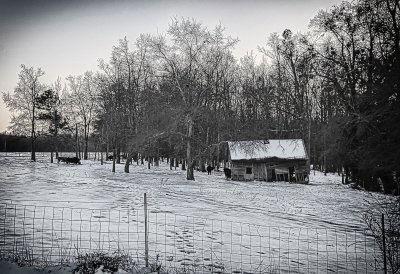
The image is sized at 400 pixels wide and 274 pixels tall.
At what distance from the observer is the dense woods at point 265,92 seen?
16781 mm

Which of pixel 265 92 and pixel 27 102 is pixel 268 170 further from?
pixel 27 102

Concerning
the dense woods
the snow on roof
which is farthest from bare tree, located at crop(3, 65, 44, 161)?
the snow on roof

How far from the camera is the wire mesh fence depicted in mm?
6574

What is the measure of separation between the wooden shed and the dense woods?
3.27 metres

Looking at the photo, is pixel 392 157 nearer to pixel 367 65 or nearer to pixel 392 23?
pixel 367 65

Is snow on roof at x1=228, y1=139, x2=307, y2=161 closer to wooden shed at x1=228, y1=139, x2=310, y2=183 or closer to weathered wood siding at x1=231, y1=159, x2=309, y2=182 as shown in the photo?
wooden shed at x1=228, y1=139, x2=310, y2=183

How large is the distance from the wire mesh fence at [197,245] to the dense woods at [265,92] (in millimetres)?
2467

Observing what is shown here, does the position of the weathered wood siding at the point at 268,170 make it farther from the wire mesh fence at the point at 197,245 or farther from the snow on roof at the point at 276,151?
the wire mesh fence at the point at 197,245

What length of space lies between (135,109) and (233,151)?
1245 cm

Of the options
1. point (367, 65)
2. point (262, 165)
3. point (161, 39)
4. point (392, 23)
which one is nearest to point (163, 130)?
point (161, 39)

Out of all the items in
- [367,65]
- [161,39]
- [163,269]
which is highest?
[161,39]

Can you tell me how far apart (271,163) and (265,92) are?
38.1 ft

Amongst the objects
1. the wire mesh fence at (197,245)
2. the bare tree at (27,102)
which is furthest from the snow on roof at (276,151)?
the bare tree at (27,102)

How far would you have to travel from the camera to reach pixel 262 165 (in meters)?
33.3
